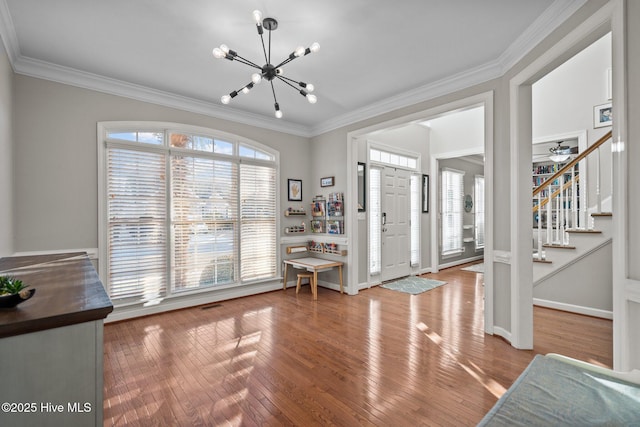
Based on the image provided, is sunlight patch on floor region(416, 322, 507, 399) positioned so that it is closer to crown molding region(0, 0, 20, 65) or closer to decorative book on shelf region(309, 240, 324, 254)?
decorative book on shelf region(309, 240, 324, 254)

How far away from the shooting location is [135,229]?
3611mm

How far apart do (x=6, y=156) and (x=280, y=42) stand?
271 centimetres

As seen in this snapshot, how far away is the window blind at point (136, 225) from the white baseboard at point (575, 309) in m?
5.11

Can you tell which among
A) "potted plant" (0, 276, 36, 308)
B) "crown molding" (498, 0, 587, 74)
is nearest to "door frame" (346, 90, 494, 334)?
"crown molding" (498, 0, 587, 74)

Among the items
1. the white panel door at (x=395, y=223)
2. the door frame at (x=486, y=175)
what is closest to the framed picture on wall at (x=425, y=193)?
the white panel door at (x=395, y=223)

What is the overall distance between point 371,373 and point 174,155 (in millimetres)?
3530

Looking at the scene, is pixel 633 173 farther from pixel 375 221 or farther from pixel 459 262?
pixel 459 262

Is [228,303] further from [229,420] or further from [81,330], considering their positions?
[81,330]

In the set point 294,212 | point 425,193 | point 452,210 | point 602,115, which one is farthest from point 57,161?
point 452,210

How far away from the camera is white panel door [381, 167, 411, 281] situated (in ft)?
17.9

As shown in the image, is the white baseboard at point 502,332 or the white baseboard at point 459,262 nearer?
the white baseboard at point 502,332

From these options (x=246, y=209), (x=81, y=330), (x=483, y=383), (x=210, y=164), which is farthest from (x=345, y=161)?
(x=81, y=330)

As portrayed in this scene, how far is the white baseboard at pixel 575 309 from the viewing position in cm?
346

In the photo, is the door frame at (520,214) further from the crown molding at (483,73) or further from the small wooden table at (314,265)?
the small wooden table at (314,265)
